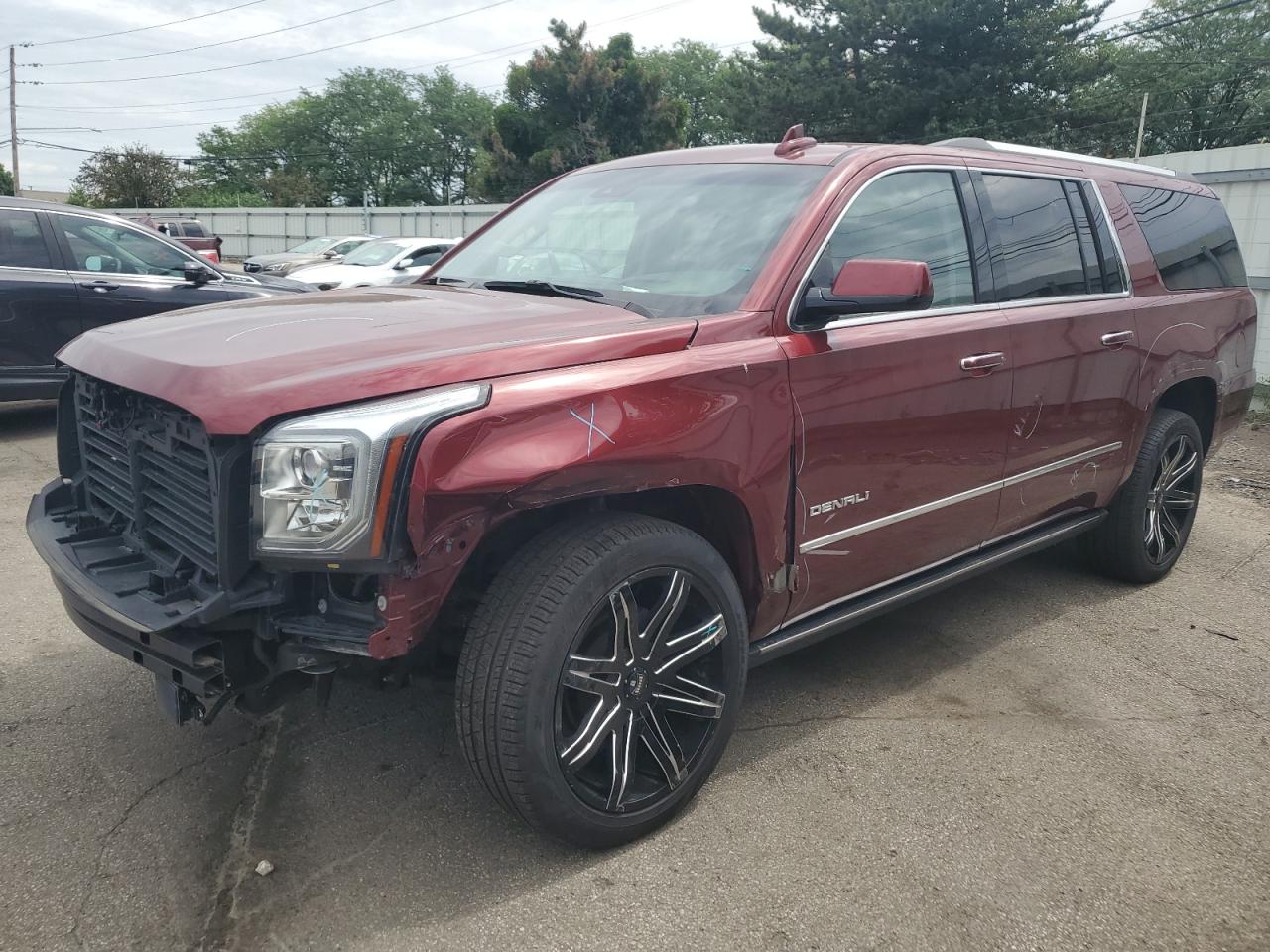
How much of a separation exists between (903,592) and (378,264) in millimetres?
14883

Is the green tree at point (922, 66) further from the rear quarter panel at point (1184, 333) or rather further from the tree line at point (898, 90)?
the rear quarter panel at point (1184, 333)

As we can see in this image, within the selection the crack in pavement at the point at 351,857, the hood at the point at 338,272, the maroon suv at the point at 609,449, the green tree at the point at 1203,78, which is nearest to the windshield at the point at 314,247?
the hood at the point at 338,272

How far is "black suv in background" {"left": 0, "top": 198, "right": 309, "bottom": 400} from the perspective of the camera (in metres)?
7.16

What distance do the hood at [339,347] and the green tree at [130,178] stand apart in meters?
55.4

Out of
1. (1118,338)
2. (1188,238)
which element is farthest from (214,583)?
(1188,238)

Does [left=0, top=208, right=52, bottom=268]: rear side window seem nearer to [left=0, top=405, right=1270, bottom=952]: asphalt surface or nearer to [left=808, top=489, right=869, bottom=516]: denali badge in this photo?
[left=0, top=405, right=1270, bottom=952]: asphalt surface

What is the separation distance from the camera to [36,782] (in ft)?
9.42

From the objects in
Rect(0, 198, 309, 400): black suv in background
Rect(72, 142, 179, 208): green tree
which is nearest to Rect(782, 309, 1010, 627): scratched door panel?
Rect(0, 198, 309, 400): black suv in background

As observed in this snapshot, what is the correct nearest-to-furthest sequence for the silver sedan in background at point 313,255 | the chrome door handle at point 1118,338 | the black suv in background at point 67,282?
the chrome door handle at point 1118,338 → the black suv in background at point 67,282 → the silver sedan in background at point 313,255

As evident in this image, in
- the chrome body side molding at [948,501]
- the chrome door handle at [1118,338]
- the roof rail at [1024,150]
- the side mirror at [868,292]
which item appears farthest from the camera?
the chrome door handle at [1118,338]

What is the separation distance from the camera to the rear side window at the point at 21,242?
7.18m

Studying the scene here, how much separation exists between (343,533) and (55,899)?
1211mm

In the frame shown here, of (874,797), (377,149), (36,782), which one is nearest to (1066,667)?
(874,797)

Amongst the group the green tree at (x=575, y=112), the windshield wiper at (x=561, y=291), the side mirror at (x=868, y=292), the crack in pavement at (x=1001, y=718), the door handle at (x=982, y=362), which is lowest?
the crack in pavement at (x=1001, y=718)
